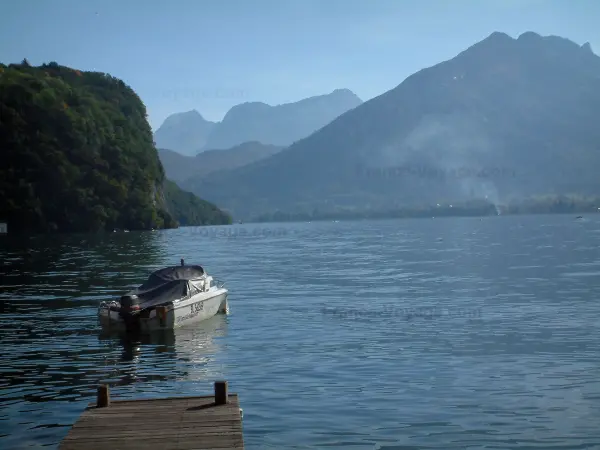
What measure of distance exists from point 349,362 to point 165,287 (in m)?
15.7

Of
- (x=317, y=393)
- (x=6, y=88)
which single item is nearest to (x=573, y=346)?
(x=317, y=393)

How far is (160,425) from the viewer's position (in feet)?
57.5

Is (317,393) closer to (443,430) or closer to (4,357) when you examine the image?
(443,430)

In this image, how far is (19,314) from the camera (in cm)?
4350

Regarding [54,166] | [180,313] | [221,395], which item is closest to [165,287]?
[180,313]

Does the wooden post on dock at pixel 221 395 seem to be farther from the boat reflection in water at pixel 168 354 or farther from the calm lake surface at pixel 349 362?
the boat reflection in water at pixel 168 354

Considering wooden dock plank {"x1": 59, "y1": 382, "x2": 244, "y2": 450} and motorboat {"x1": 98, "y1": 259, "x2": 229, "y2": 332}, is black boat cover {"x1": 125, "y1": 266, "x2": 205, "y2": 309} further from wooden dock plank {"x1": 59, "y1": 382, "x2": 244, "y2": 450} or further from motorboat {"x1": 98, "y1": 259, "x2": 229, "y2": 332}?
wooden dock plank {"x1": 59, "y1": 382, "x2": 244, "y2": 450}

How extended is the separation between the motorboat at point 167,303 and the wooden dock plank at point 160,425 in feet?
56.6

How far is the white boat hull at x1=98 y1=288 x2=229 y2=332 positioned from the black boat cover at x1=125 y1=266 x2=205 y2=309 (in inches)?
36.5

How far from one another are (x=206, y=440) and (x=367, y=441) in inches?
193

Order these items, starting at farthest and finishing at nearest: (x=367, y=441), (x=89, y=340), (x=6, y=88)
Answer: (x=6, y=88) < (x=89, y=340) < (x=367, y=441)

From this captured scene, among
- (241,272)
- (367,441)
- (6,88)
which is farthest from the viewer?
(6,88)

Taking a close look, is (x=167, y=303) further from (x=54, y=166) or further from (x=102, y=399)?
(x=54, y=166)

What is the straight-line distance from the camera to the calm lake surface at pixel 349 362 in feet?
67.8
